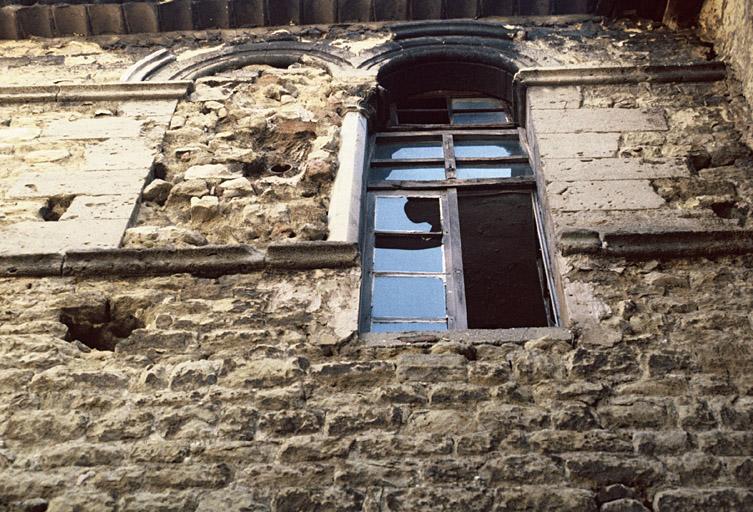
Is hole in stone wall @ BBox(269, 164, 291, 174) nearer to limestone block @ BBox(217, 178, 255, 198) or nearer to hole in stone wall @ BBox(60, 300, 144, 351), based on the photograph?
limestone block @ BBox(217, 178, 255, 198)

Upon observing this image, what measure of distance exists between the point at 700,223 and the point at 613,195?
→ 44 centimetres

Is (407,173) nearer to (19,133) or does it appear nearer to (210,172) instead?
(210,172)

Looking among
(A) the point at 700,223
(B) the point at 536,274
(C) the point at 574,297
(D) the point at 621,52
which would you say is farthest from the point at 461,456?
(D) the point at 621,52

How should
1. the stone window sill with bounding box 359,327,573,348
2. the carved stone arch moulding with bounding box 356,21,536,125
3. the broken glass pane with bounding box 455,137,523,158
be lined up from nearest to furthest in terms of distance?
the stone window sill with bounding box 359,327,573,348, the broken glass pane with bounding box 455,137,523,158, the carved stone arch moulding with bounding box 356,21,536,125

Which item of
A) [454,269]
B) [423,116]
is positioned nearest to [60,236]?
[454,269]

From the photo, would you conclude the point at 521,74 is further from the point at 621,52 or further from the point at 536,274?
the point at 536,274

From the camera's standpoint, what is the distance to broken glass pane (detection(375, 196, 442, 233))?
4179 millimetres

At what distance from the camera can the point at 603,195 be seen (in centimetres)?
390

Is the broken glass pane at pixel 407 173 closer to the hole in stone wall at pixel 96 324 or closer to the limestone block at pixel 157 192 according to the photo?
the limestone block at pixel 157 192

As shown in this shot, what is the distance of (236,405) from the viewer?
275 cm

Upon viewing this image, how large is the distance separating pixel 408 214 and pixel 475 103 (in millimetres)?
1894

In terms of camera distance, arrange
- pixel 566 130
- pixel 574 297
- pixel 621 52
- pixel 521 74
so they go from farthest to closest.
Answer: pixel 621 52 < pixel 521 74 < pixel 566 130 < pixel 574 297

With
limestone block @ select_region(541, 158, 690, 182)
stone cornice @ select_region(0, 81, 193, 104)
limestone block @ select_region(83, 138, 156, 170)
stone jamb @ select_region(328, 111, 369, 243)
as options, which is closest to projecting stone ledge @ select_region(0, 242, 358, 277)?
stone jamb @ select_region(328, 111, 369, 243)

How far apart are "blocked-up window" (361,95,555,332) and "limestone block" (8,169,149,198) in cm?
130
